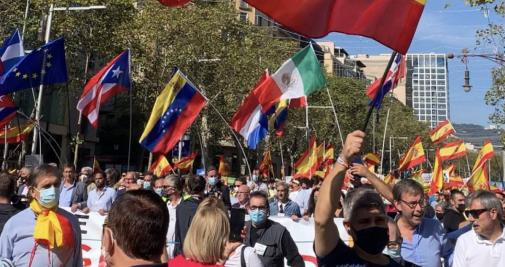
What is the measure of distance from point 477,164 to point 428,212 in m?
9.60

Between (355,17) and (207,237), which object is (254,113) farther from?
(207,237)

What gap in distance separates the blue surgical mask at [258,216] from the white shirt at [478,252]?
177 centimetres

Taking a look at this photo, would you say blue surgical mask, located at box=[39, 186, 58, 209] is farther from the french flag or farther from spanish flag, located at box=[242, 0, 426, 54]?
the french flag

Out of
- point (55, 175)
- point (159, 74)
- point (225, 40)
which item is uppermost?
point (225, 40)

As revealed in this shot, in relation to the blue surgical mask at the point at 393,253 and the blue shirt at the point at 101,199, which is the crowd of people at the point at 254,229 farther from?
the blue shirt at the point at 101,199

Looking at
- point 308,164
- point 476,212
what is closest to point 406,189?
point 476,212

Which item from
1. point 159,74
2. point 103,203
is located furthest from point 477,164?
point 159,74

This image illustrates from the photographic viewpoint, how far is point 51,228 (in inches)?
184

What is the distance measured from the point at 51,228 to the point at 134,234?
2.09m

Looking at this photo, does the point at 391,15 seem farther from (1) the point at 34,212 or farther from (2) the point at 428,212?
(2) the point at 428,212

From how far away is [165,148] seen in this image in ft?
35.6

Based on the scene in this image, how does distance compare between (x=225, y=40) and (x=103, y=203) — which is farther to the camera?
(x=225, y=40)

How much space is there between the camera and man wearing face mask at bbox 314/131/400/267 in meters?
3.20

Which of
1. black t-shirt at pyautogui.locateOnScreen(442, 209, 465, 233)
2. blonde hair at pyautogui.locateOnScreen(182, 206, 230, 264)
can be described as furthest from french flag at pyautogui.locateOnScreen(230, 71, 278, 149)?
blonde hair at pyautogui.locateOnScreen(182, 206, 230, 264)
